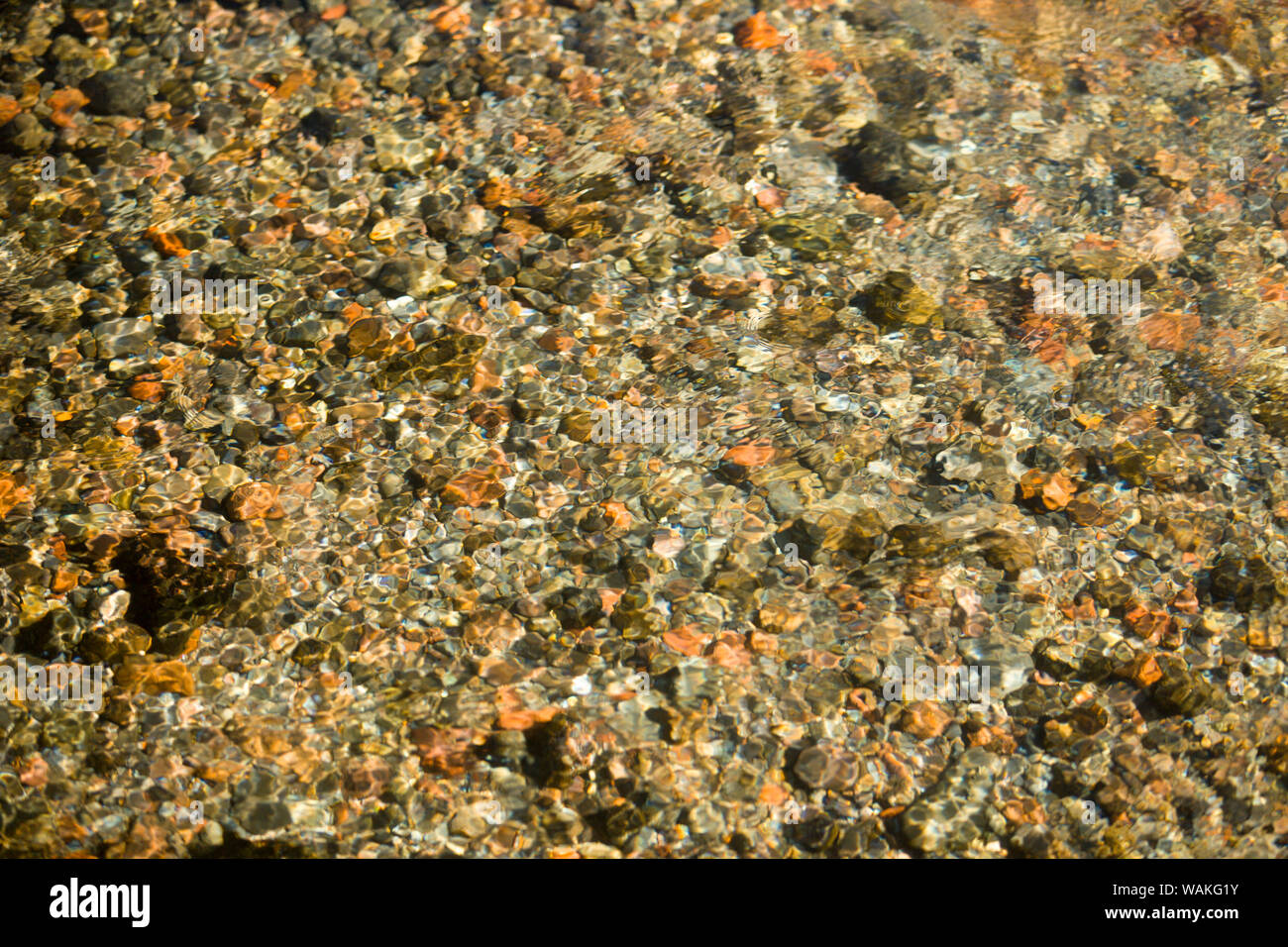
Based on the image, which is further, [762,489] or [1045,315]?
[1045,315]

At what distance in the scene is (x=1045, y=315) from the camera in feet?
12.0

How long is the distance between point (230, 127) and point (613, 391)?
6.74 feet

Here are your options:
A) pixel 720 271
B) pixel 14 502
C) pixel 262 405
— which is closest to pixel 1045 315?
pixel 720 271

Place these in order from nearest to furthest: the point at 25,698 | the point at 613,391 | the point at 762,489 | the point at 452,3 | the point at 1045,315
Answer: the point at 25,698, the point at 762,489, the point at 613,391, the point at 1045,315, the point at 452,3

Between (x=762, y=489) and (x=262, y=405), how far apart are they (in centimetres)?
166

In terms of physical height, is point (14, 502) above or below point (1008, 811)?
above

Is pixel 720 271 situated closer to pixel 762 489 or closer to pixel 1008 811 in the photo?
pixel 762 489

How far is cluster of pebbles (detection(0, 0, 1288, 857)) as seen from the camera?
2.65 metres

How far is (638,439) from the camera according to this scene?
10.9ft

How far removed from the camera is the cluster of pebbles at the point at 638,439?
2648 millimetres
